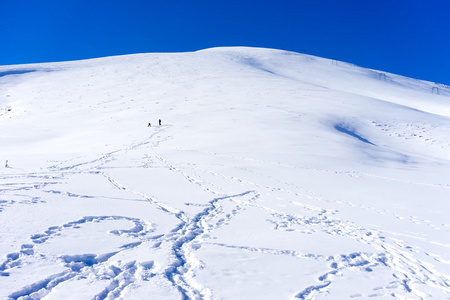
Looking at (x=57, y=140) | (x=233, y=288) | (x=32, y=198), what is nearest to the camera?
(x=233, y=288)

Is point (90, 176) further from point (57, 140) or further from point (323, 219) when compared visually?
point (57, 140)

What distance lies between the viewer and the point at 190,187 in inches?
470

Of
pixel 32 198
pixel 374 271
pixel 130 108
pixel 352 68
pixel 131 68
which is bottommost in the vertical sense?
pixel 374 271

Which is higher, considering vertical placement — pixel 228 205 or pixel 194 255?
pixel 228 205

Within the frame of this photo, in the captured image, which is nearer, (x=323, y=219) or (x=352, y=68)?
(x=323, y=219)

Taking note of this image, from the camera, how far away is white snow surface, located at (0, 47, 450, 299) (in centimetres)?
Answer: 539

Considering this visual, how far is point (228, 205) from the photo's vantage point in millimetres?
10016

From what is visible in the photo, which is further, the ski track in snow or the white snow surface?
the white snow surface

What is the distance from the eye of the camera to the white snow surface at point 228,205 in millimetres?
5387

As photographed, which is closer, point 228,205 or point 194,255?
point 194,255

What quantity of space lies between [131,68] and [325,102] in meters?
37.5

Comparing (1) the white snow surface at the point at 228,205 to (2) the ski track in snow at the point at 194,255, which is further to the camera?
(1) the white snow surface at the point at 228,205

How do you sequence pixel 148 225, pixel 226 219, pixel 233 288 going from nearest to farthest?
pixel 233 288 → pixel 148 225 → pixel 226 219

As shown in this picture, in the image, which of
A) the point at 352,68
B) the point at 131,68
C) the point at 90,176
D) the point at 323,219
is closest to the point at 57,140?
the point at 90,176
